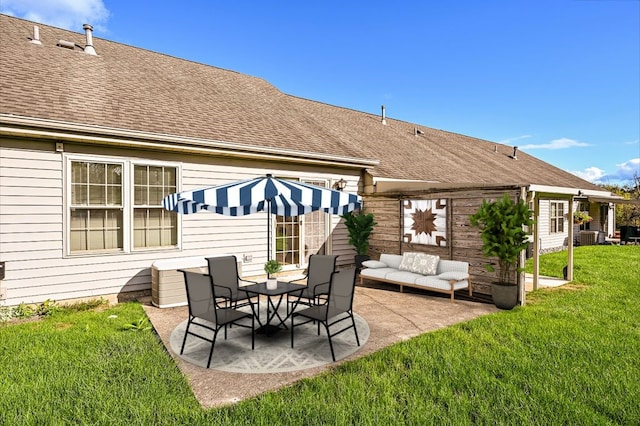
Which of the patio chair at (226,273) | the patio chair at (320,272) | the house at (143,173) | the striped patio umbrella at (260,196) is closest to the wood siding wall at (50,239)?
the house at (143,173)

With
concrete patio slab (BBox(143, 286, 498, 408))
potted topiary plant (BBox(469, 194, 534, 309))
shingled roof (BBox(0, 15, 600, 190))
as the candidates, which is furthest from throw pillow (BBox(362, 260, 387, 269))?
shingled roof (BBox(0, 15, 600, 190))

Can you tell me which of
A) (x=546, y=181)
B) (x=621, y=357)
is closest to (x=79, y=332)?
(x=621, y=357)

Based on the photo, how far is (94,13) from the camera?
1016 centimetres

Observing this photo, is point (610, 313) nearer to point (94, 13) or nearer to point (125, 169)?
point (125, 169)

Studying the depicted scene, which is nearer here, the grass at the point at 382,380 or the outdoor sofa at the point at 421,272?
the grass at the point at 382,380

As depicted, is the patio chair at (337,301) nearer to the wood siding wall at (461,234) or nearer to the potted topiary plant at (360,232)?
the wood siding wall at (461,234)

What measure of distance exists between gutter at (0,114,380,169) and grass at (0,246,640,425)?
10.7 feet

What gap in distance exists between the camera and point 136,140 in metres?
6.91

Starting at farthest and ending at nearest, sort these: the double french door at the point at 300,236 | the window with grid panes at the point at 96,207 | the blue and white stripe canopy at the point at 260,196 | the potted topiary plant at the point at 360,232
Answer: the potted topiary plant at the point at 360,232
the double french door at the point at 300,236
the window with grid panes at the point at 96,207
the blue and white stripe canopy at the point at 260,196

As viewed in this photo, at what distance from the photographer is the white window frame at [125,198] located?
252 inches

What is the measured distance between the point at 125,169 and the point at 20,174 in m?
1.62

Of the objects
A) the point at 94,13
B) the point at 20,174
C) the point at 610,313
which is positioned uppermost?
the point at 94,13

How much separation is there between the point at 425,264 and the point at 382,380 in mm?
4760

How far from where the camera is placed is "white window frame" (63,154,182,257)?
639cm
